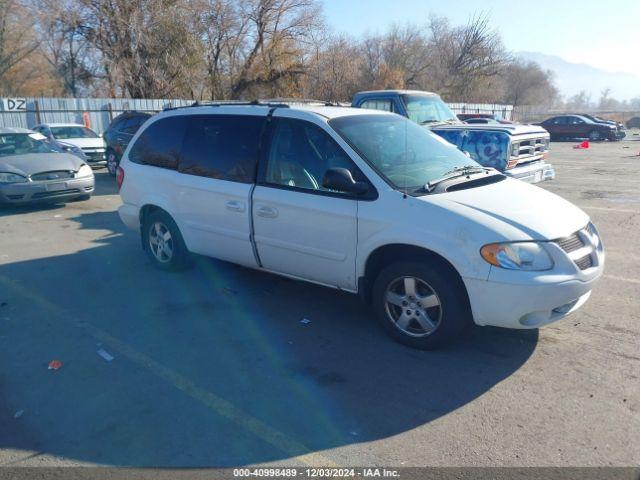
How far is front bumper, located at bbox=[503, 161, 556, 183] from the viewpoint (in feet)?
28.4

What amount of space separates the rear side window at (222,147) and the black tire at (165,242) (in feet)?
2.40

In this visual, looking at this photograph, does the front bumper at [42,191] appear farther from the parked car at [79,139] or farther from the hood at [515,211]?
the hood at [515,211]

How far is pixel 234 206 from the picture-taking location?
5.19 m

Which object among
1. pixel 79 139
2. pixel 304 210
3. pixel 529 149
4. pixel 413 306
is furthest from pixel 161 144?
pixel 79 139

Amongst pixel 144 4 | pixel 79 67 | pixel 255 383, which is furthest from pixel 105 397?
pixel 79 67

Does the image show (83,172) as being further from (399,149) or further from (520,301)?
(520,301)

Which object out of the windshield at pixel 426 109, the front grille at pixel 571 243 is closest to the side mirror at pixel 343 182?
the front grille at pixel 571 243

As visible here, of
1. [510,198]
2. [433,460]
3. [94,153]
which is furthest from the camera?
[94,153]

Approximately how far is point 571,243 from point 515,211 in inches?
18.6

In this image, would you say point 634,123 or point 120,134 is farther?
point 634,123

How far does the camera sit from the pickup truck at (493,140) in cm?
864

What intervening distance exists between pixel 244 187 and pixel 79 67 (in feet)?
107

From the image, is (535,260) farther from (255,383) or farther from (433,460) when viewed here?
(255,383)

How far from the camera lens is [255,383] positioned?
3838 millimetres
